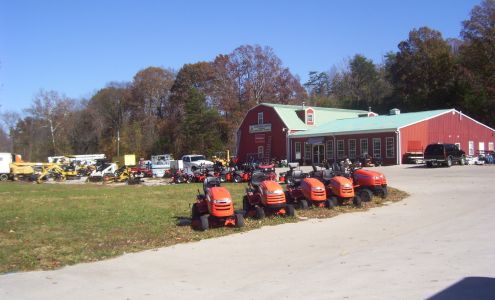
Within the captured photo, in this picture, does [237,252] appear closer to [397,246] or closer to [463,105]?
[397,246]

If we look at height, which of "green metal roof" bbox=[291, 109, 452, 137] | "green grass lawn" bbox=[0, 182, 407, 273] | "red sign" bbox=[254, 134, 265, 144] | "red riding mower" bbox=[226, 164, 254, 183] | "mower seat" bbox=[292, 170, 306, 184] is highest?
"green metal roof" bbox=[291, 109, 452, 137]

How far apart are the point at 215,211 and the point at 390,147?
110 ft

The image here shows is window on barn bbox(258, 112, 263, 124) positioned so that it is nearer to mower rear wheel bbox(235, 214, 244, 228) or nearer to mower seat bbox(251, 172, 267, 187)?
mower seat bbox(251, 172, 267, 187)

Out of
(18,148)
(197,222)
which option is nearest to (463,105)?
(197,222)

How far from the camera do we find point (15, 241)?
1038 cm

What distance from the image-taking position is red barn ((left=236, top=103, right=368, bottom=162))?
173ft

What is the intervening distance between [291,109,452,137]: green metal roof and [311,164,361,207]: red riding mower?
90.6ft

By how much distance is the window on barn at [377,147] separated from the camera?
43406 mm

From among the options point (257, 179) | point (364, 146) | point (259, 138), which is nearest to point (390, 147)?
point (364, 146)

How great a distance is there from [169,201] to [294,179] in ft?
16.5

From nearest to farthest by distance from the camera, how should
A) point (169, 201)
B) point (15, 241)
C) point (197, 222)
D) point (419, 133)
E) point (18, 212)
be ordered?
point (15, 241) → point (197, 222) → point (18, 212) → point (169, 201) → point (419, 133)

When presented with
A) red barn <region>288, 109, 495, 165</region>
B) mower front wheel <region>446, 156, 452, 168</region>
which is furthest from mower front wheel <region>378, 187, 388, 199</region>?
red barn <region>288, 109, 495, 165</region>

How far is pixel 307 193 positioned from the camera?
47.9 feet

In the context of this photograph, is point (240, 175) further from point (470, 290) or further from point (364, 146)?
point (470, 290)
